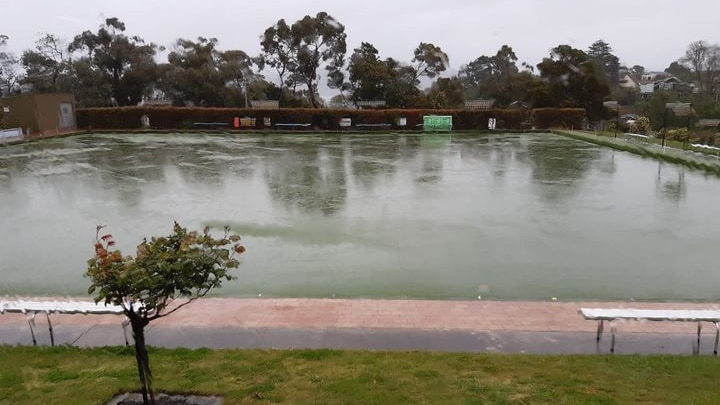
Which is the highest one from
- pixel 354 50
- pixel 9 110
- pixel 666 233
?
pixel 354 50

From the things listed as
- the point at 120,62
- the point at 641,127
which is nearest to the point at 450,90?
the point at 641,127

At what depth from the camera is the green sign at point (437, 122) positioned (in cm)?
3472

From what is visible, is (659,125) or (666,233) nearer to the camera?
(666,233)

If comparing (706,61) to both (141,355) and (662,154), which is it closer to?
(662,154)

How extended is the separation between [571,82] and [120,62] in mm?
34751

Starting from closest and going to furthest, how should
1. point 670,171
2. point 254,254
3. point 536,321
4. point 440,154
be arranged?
point 536,321, point 254,254, point 670,171, point 440,154

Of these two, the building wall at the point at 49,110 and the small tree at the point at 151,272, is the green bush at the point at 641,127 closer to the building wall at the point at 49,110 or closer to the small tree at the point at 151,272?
the small tree at the point at 151,272

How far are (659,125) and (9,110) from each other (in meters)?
40.8

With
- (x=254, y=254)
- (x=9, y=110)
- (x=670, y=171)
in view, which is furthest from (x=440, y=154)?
(x=9, y=110)

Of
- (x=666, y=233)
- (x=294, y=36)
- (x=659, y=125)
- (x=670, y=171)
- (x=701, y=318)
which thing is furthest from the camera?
(x=294, y=36)

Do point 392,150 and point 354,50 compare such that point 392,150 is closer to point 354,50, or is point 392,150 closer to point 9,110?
point 9,110

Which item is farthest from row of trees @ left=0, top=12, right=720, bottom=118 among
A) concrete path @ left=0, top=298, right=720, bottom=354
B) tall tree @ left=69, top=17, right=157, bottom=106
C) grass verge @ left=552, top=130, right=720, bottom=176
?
concrete path @ left=0, top=298, right=720, bottom=354

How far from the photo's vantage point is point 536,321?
19.8 ft

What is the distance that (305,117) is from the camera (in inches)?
1391
